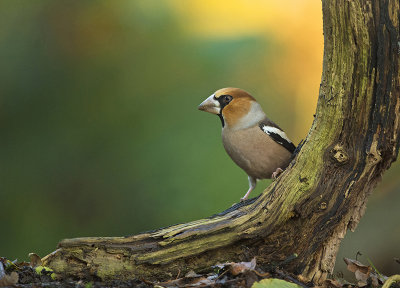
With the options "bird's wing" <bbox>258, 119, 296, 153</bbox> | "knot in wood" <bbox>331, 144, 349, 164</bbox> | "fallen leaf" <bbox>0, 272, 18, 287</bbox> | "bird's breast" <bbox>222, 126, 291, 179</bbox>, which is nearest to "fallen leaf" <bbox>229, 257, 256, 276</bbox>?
"knot in wood" <bbox>331, 144, 349, 164</bbox>

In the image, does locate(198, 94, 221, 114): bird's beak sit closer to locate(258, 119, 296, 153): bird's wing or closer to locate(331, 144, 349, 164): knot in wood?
locate(258, 119, 296, 153): bird's wing

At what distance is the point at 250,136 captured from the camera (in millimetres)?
3580

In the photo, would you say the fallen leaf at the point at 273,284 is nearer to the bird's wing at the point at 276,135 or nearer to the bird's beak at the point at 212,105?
the bird's wing at the point at 276,135

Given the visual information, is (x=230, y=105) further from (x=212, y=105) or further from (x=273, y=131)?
(x=273, y=131)

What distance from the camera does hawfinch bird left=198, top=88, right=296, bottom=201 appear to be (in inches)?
139

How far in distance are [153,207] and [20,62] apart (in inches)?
83.1

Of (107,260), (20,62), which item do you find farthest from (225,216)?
→ (20,62)

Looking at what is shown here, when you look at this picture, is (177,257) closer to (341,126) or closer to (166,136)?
(341,126)

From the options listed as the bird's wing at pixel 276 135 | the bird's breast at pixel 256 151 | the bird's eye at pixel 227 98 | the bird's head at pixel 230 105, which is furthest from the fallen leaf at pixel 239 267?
the bird's eye at pixel 227 98

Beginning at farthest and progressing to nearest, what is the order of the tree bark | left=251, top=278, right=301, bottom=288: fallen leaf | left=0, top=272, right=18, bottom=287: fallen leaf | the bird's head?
the bird's head, the tree bark, left=0, top=272, right=18, bottom=287: fallen leaf, left=251, top=278, right=301, bottom=288: fallen leaf

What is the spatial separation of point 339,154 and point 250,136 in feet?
3.43

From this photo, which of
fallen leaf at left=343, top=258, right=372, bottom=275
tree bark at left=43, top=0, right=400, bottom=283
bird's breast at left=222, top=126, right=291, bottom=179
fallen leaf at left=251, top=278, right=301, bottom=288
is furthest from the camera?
bird's breast at left=222, top=126, right=291, bottom=179

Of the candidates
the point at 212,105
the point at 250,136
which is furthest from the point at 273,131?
the point at 212,105

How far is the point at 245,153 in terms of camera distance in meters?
3.55
